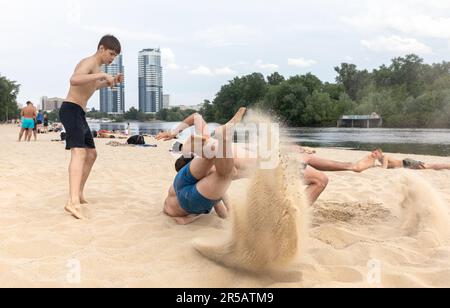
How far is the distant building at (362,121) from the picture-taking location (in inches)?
2395

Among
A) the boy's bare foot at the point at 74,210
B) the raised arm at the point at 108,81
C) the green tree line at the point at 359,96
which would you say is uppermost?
the green tree line at the point at 359,96

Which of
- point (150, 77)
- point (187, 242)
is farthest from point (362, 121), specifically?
point (187, 242)

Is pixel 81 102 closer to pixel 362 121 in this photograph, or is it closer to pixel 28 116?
pixel 28 116

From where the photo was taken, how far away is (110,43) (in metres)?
4.21

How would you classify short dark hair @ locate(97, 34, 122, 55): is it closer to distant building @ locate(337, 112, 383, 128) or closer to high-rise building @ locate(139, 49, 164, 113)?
high-rise building @ locate(139, 49, 164, 113)

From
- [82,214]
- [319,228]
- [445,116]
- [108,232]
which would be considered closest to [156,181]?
[82,214]

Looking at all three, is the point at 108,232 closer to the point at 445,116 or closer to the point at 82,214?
the point at 82,214

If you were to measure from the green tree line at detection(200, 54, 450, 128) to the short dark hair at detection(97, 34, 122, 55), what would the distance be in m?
47.1

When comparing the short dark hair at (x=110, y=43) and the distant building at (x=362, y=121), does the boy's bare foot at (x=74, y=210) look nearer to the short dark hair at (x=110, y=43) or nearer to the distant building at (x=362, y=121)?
the short dark hair at (x=110, y=43)

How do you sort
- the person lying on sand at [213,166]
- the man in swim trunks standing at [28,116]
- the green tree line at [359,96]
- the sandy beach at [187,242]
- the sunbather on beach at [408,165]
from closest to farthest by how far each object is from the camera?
the sandy beach at [187,242] → the person lying on sand at [213,166] → the sunbather on beach at [408,165] → the man in swim trunks standing at [28,116] → the green tree line at [359,96]

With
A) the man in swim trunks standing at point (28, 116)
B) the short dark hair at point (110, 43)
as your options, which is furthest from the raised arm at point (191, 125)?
the man in swim trunks standing at point (28, 116)

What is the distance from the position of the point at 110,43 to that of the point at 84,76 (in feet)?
1.62
